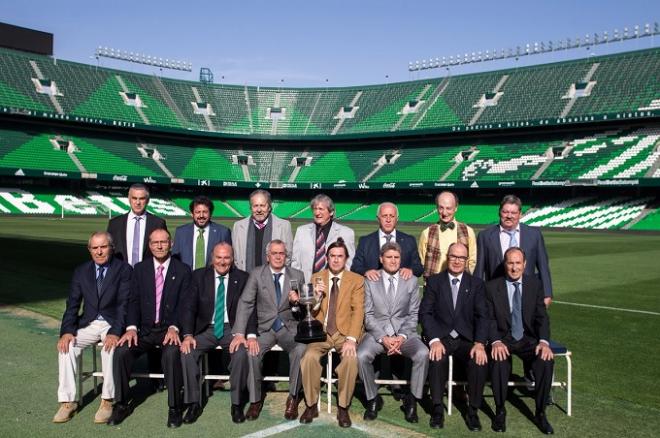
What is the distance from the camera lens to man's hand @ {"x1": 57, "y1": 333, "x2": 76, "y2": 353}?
5.78 metres

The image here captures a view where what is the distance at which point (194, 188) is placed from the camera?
67.6 metres

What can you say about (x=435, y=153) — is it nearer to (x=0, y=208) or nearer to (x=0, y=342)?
(x=0, y=208)

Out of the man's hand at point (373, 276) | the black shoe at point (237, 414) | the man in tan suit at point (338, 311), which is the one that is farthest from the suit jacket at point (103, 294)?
the man's hand at point (373, 276)

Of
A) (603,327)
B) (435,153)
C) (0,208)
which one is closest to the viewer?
(603,327)

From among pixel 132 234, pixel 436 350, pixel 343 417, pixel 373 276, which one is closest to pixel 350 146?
pixel 132 234

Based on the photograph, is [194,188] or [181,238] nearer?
[181,238]

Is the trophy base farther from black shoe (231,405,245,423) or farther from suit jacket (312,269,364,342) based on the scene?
black shoe (231,405,245,423)

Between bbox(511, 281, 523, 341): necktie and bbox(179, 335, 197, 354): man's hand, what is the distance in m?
3.35

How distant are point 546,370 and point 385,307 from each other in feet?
5.66

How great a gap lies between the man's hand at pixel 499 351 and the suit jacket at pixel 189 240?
3.37 metres

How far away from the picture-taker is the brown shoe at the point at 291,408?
5738 mm

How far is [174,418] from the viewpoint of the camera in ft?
18.0

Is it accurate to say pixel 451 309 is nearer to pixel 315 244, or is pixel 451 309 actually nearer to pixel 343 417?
pixel 343 417

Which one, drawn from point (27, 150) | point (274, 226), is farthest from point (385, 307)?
point (27, 150)
